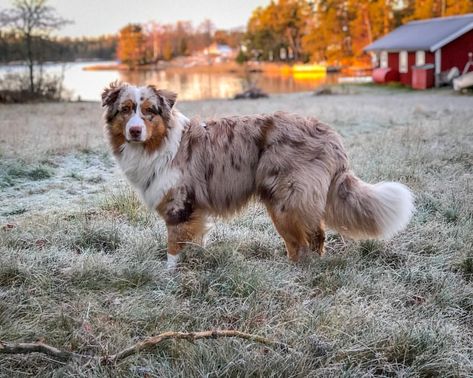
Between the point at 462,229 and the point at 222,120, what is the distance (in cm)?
254

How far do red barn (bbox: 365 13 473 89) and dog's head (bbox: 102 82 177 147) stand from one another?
25.4 meters

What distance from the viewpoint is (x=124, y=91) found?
4.11m

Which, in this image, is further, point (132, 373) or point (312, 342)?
point (312, 342)

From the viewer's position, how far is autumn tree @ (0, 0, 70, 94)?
80.7 feet

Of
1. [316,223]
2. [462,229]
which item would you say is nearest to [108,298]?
[316,223]

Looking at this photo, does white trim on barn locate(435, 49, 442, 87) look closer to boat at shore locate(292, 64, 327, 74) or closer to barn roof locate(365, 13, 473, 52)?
barn roof locate(365, 13, 473, 52)

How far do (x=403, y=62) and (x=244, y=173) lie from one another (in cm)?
2907

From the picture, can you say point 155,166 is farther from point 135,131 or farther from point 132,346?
point 132,346

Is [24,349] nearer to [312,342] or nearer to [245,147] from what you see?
[312,342]

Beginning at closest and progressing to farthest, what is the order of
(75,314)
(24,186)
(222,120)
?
1. (75,314)
2. (222,120)
3. (24,186)

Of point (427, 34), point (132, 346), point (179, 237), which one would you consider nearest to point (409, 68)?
point (427, 34)

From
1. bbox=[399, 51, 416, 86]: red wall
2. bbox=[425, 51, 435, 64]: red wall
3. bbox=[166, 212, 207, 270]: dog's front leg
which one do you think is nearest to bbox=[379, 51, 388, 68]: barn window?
bbox=[399, 51, 416, 86]: red wall

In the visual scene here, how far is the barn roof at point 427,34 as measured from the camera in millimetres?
26734

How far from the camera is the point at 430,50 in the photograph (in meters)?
26.8
